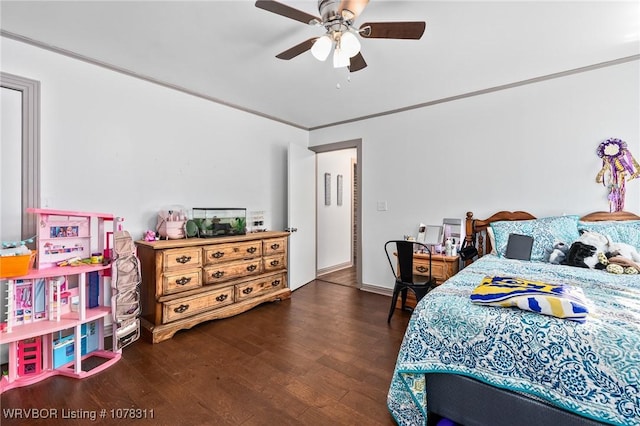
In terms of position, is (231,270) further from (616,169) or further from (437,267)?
(616,169)

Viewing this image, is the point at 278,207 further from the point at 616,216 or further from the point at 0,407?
the point at 616,216

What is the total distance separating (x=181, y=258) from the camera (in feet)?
8.71

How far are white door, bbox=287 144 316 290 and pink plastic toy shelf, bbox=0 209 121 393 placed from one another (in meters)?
2.20

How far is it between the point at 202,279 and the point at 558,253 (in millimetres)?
3288

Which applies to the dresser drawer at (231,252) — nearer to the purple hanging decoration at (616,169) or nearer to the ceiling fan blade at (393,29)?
the ceiling fan blade at (393,29)

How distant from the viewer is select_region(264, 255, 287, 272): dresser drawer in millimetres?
3461

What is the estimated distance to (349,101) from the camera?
3523mm

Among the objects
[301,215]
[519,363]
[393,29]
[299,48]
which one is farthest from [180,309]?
[393,29]

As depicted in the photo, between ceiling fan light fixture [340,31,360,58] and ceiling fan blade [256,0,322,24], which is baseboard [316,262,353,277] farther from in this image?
ceiling fan blade [256,0,322,24]

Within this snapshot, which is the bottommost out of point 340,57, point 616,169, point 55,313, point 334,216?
point 55,313

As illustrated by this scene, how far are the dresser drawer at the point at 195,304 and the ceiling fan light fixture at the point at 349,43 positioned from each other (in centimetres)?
251

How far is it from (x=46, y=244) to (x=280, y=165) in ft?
9.43

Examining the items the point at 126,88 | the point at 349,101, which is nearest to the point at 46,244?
the point at 126,88

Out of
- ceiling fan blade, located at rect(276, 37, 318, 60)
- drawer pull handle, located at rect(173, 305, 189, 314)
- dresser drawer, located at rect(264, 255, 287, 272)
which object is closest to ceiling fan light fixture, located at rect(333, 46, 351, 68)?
ceiling fan blade, located at rect(276, 37, 318, 60)
